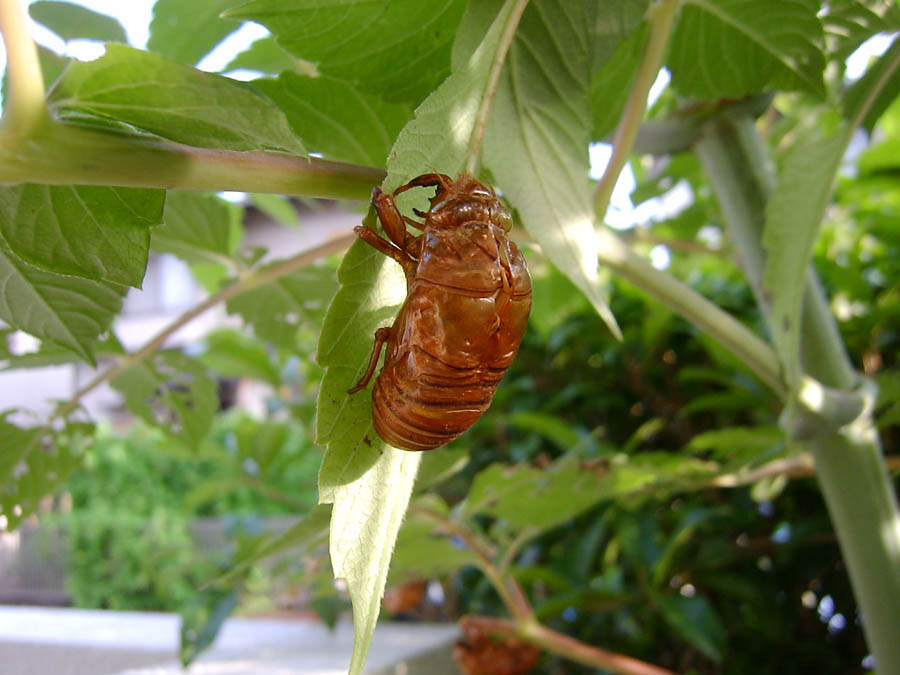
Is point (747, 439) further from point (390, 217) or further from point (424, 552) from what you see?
point (390, 217)

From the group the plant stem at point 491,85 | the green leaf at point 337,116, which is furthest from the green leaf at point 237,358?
the plant stem at point 491,85

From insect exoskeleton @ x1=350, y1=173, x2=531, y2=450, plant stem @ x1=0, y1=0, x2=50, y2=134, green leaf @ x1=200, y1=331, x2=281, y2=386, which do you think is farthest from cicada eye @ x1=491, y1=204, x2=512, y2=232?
green leaf @ x1=200, y1=331, x2=281, y2=386

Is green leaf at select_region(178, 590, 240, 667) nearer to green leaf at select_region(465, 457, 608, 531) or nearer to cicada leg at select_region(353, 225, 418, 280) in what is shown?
green leaf at select_region(465, 457, 608, 531)

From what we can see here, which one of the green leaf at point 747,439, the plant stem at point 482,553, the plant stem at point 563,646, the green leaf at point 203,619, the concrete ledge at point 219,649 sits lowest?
the concrete ledge at point 219,649

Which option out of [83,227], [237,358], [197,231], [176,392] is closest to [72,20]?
[197,231]

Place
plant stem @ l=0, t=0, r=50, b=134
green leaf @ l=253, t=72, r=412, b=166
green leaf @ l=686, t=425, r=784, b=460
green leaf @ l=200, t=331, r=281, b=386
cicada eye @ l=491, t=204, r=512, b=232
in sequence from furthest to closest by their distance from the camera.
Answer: green leaf @ l=200, t=331, r=281, b=386
green leaf @ l=686, t=425, r=784, b=460
green leaf @ l=253, t=72, r=412, b=166
cicada eye @ l=491, t=204, r=512, b=232
plant stem @ l=0, t=0, r=50, b=134

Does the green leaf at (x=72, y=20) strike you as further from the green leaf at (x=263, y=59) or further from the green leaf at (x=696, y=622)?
the green leaf at (x=696, y=622)

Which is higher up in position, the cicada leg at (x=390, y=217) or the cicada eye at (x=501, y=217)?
the cicada eye at (x=501, y=217)
